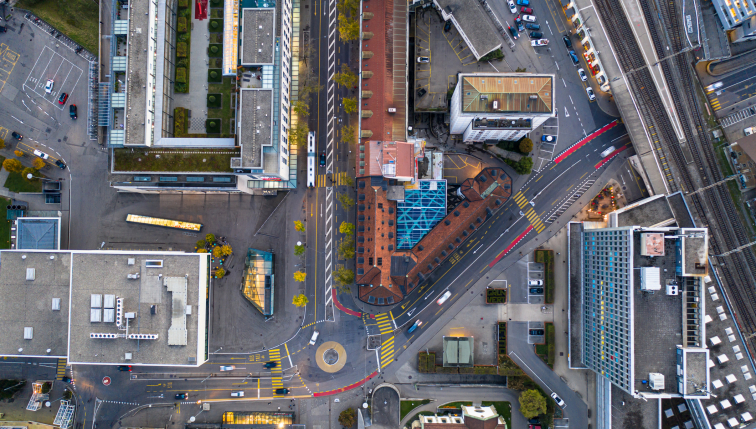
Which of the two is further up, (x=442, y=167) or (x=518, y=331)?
(x=442, y=167)

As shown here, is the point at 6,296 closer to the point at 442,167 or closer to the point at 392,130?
the point at 392,130

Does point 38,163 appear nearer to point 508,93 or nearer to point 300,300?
point 300,300

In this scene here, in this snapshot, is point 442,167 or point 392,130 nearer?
point 392,130

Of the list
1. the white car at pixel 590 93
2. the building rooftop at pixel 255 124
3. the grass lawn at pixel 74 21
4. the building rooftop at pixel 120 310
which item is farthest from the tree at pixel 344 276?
the grass lawn at pixel 74 21

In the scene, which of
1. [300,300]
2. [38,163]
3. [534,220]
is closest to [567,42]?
[534,220]

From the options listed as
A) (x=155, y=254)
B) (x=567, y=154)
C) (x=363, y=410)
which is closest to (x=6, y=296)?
(x=155, y=254)

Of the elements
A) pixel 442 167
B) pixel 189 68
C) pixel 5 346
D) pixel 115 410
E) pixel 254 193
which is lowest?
pixel 115 410

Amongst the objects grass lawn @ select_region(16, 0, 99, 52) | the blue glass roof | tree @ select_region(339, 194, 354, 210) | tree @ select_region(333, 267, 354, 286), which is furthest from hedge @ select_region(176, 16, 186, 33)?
tree @ select_region(333, 267, 354, 286)
